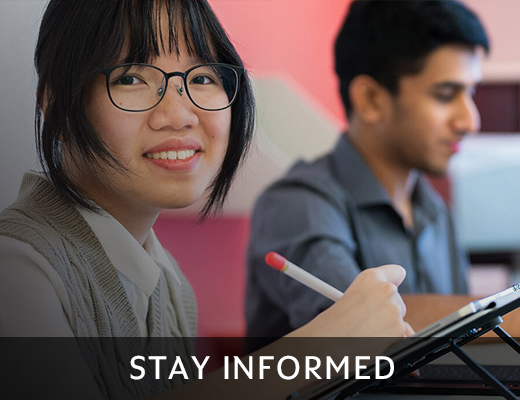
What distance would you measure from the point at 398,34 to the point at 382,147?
6.6 inches

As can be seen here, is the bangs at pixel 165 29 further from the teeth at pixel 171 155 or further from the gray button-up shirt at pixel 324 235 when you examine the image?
the gray button-up shirt at pixel 324 235

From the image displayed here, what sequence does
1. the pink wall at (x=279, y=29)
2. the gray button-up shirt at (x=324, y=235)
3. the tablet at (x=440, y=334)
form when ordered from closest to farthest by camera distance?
1. the tablet at (x=440, y=334)
2. the pink wall at (x=279, y=29)
3. the gray button-up shirt at (x=324, y=235)

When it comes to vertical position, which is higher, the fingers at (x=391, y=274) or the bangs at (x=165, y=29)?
the bangs at (x=165, y=29)

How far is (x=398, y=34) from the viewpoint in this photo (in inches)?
37.5

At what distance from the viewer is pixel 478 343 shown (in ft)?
1.94

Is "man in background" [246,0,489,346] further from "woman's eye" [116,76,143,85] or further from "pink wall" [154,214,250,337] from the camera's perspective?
"woman's eye" [116,76,143,85]

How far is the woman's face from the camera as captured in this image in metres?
0.42

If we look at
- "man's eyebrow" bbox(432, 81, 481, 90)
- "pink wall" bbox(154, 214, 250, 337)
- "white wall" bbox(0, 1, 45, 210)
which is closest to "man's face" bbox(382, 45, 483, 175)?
"man's eyebrow" bbox(432, 81, 481, 90)

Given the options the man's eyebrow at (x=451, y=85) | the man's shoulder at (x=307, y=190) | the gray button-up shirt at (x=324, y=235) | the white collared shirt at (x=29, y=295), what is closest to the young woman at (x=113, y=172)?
the white collared shirt at (x=29, y=295)

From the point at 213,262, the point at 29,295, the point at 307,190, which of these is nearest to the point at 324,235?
the point at 307,190

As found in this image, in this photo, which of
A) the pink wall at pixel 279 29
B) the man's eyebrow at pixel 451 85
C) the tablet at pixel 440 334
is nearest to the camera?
the tablet at pixel 440 334

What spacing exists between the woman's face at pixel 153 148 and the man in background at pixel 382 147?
360 millimetres

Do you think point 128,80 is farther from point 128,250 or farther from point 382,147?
point 382,147

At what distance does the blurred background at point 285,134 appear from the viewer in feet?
1.46
